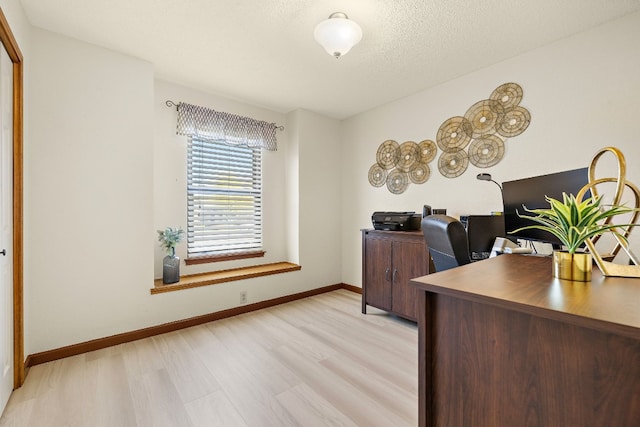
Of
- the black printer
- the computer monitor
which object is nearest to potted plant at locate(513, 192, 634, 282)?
the computer monitor

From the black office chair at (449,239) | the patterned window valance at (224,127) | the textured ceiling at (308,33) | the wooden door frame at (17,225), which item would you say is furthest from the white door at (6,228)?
the black office chair at (449,239)

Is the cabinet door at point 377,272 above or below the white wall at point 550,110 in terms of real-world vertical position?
below

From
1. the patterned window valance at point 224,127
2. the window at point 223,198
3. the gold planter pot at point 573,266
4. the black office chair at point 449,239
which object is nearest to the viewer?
the gold planter pot at point 573,266

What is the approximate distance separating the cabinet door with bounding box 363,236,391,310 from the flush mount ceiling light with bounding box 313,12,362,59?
1.86 metres

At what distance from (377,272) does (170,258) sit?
2139 mm

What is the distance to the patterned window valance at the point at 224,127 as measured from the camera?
3041mm

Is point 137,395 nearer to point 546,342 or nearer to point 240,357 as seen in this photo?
point 240,357

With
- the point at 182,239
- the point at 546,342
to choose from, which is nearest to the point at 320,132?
the point at 182,239

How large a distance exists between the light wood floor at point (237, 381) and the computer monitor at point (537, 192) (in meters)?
1.22

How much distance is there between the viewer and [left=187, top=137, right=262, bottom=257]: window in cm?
315

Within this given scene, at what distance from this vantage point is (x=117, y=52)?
240cm

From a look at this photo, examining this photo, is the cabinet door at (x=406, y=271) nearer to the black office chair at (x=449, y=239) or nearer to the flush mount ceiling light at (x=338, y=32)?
the black office chair at (x=449, y=239)

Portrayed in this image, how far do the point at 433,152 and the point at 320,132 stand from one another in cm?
157

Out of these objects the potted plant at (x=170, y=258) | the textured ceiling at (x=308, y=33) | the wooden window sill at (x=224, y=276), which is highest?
the textured ceiling at (x=308, y=33)
